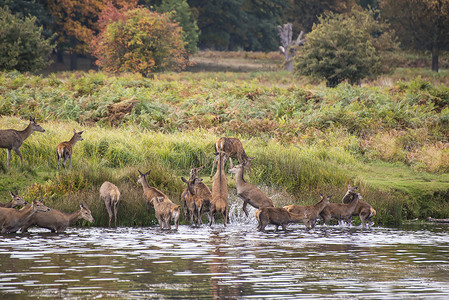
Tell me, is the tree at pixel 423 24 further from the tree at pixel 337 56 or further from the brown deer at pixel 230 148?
the brown deer at pixel 230 148

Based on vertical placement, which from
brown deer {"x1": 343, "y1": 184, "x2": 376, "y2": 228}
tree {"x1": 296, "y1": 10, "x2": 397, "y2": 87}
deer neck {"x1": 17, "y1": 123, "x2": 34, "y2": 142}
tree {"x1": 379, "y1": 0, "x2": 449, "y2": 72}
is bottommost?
brown deer {"x1": 343, "y1": 184, "x2": 376, "y2": 228}

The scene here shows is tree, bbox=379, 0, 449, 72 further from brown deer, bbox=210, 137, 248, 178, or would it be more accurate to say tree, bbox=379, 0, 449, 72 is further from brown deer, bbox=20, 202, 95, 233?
brown deer, bbox=20, 202, 95, 233

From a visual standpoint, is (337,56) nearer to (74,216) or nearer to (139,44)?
(139,44)

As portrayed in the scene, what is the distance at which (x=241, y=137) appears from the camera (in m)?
27.9

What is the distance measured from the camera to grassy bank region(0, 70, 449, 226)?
63.6 feet

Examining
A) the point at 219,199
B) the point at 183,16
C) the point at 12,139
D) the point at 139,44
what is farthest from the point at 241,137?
the point at 183,16

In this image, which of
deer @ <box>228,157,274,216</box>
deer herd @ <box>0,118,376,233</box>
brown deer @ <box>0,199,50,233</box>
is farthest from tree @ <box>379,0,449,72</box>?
brown deer @ <box>0,199,50,233</box>

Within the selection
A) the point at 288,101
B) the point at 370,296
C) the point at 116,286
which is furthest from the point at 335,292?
the point at 288,101

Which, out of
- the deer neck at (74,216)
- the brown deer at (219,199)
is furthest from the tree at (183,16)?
the deer neck at (74,216)

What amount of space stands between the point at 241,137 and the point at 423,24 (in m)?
52.2

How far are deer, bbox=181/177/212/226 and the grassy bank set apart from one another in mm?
1237

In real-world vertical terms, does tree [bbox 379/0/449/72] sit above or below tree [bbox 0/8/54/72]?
above

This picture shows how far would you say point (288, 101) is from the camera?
Result: 33219mm

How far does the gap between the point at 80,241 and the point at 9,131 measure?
652 cm
